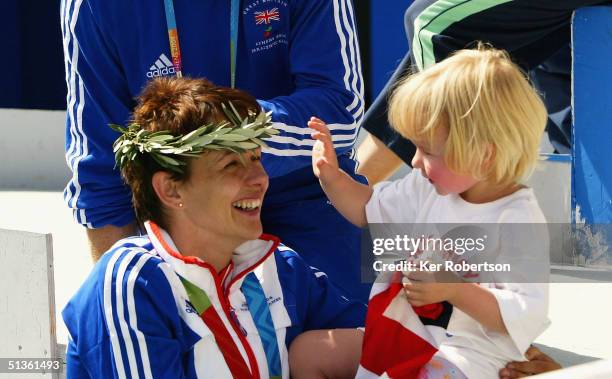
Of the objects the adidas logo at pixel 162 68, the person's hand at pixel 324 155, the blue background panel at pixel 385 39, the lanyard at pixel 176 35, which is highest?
the lanyard at pixel 176 35

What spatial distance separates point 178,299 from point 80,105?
0.96 m

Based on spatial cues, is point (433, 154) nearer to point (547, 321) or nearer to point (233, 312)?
point (547, 321)

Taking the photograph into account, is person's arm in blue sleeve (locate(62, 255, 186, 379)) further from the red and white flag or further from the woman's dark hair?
the red and white flag

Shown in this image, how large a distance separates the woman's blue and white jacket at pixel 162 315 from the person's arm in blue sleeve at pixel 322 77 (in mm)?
374

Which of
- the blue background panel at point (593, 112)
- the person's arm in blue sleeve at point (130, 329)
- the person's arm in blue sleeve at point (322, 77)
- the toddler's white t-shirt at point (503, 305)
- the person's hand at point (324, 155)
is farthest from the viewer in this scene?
the blue background panel at point (593, 112)

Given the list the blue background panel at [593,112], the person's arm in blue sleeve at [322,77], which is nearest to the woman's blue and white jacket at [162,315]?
the person's arm in blue sleeve at [322,77]

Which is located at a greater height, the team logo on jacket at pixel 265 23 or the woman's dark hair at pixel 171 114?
the team logo on jacket at pixel 265 23

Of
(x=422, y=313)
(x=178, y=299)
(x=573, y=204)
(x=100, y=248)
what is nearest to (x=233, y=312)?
(x=178, y=299)

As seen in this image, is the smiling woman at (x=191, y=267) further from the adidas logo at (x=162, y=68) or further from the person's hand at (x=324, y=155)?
the adidas logo at (x=162, y=68)

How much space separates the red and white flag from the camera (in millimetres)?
2312

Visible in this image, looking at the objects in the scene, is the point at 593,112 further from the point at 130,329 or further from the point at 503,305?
the point at 130,329

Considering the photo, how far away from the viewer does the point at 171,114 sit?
2494mm

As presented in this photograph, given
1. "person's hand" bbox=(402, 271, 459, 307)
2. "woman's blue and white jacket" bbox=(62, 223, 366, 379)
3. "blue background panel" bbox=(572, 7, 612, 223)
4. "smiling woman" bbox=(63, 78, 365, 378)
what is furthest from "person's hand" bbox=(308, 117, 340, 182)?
"blue background panel" bbox=(572, 7, 612, 223)

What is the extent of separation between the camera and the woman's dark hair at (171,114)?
2.48 m
